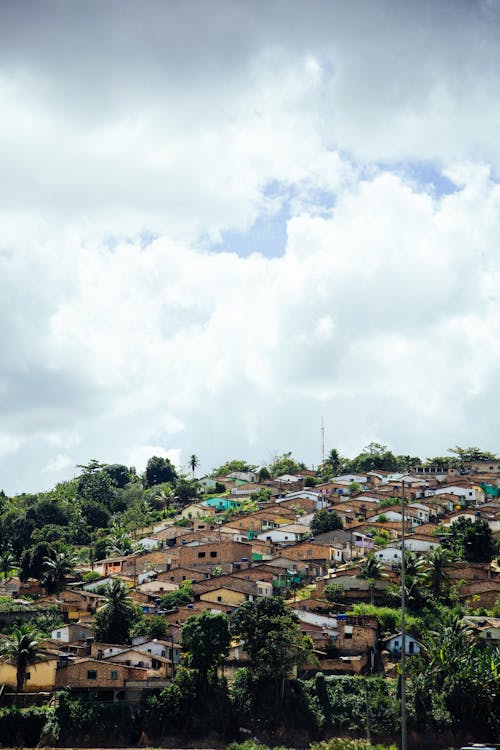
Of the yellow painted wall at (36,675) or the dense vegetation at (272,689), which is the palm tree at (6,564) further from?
the yellow painted wall at (36,675)

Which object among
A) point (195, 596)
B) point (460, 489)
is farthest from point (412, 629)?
point (460, 489)

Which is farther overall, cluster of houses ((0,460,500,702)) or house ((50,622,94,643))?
house ((50,622,94,643))

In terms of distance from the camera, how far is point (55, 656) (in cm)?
7188

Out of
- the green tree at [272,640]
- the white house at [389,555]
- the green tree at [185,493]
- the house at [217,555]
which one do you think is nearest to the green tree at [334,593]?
the white house at [389,555]

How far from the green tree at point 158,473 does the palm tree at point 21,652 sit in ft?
309

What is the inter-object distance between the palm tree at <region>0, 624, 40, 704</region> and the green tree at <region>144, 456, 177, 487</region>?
309ft

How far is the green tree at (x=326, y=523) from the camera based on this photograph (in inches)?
4023

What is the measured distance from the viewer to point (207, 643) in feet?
227

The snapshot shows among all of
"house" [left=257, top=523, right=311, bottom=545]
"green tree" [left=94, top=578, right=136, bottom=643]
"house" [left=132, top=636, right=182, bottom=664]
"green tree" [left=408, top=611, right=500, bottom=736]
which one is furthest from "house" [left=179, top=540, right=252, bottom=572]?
"green tree" [left=408, top=611, right=500, bottom=736]

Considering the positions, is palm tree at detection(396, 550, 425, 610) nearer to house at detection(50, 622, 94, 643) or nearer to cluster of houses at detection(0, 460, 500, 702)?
cluster of houses at detection(0, 460, 500, 702)

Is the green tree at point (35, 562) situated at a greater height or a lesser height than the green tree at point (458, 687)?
greater

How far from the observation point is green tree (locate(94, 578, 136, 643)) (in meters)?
76.9

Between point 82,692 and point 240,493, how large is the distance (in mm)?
70122

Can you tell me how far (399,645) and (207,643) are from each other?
14.5m
